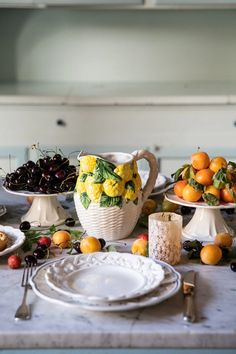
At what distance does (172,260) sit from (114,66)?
2.33 m

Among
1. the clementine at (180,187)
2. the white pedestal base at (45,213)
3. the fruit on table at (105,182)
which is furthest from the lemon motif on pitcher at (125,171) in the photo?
the white pedestal base at (45,213)

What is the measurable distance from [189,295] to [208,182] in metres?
0.36

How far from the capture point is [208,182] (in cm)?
130

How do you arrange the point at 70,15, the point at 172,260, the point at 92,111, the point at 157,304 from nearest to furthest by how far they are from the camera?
the point at 157,304 → the point at 172,260 → the point at 92,111 → the point at 70,15

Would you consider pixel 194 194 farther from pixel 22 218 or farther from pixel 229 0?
pixel 229 0

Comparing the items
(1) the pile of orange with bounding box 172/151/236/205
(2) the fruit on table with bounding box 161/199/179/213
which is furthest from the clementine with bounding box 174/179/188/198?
(2) the fruit on table with bounding box 161/199/179/213

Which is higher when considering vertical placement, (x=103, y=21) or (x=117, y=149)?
(x=103, y=21)

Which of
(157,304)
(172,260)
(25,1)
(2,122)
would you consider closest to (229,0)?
(25,1)

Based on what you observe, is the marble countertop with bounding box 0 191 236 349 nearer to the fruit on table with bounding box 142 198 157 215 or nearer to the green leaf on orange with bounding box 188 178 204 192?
the green leaf on orange with bounding box 188 178 204 192

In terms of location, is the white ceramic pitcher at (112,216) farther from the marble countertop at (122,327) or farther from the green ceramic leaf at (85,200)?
the marble countertop at (122,327)

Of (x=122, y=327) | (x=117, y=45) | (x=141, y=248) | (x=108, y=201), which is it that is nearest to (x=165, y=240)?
(x=141, y=248)

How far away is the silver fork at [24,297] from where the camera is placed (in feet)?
3.08

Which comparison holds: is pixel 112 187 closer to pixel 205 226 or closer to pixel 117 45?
pixel 205 226

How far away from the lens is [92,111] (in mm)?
2795
